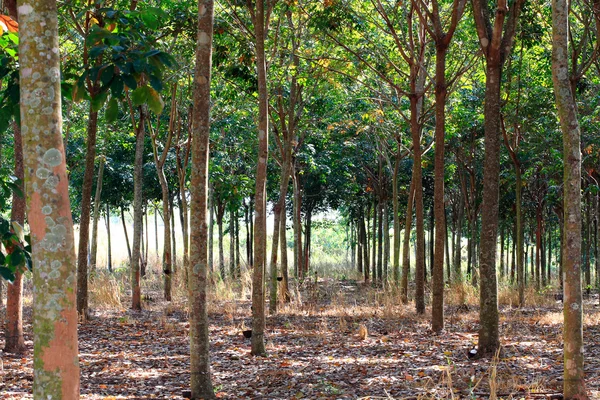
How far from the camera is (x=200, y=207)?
5562mm

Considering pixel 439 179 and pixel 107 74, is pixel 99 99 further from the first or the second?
pixel 439 179

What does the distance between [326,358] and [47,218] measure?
576 cm

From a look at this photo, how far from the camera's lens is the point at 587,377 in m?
6.30

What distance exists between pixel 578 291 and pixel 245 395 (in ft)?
11.1

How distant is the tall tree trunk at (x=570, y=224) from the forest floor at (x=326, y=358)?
0.60 m

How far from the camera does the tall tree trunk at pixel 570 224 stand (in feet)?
16.2

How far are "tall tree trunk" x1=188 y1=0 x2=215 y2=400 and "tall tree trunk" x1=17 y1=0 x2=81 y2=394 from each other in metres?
2.67

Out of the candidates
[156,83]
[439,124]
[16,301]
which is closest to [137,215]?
[16,301]

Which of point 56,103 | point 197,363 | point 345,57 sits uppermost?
point 345,57

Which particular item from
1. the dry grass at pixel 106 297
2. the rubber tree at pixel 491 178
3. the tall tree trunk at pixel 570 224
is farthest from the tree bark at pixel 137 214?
the tall tree trunk at pixel 570 224

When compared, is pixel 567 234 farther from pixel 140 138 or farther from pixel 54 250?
pixel 140 138

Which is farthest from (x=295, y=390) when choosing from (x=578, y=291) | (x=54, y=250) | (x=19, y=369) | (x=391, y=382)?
(x=54, y=250)

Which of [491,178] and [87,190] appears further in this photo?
[87,190]

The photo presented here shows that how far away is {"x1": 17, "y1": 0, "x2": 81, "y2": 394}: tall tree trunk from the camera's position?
2805 millimetres
